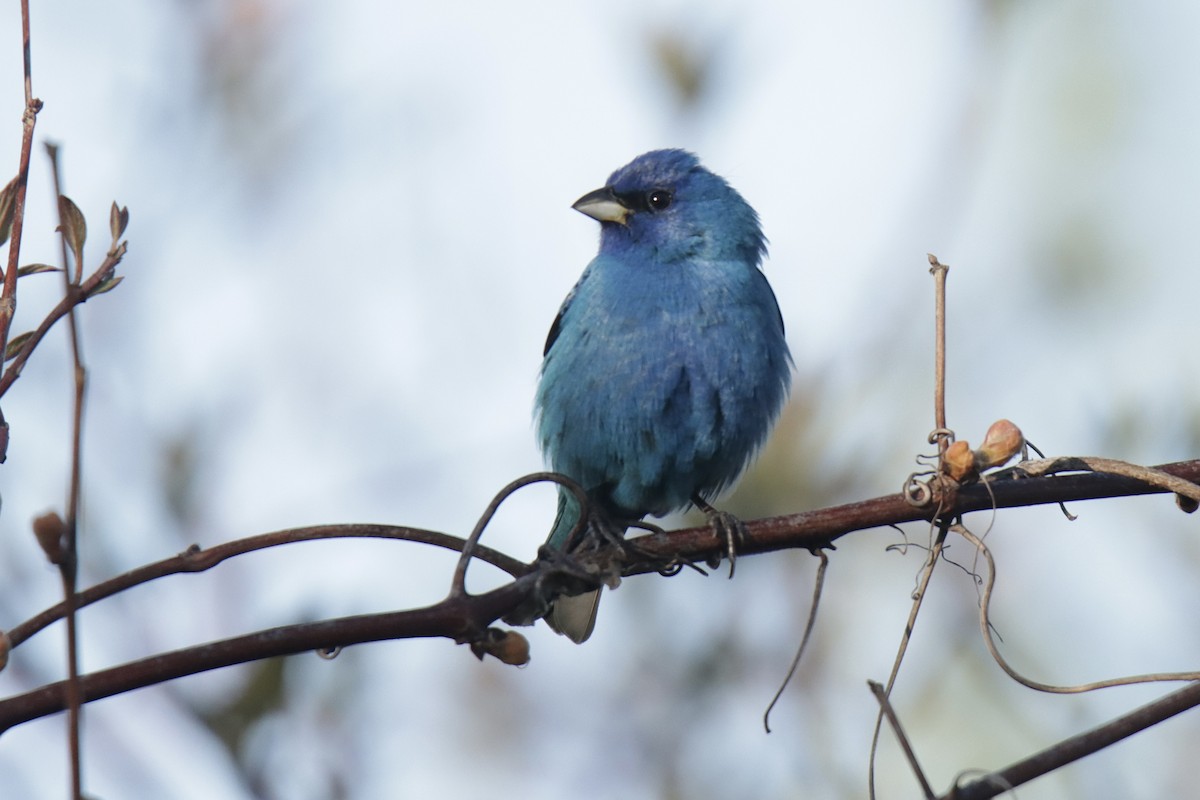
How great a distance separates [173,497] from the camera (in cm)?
549

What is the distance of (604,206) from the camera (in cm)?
618

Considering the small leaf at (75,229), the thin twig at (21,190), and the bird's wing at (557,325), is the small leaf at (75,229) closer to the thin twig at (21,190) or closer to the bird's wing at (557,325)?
the thin twig at (21,190)

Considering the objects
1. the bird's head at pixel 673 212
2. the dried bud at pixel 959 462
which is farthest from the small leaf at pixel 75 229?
the bird's head at pixel 673 212

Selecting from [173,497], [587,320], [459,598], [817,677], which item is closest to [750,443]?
[587,320]

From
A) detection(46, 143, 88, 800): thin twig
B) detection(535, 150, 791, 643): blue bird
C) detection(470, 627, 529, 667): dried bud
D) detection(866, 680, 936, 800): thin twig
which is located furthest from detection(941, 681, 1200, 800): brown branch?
detection(535, 150, 791, 643): blue bird

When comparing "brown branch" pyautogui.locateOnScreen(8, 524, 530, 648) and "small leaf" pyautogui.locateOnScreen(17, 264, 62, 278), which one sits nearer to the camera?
"brown branch" pyautogui.locateOnScreen(8, 524, 530, 648)

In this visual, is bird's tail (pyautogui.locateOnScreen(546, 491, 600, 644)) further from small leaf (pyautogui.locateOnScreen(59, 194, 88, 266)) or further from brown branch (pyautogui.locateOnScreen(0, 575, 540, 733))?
small leaf (pyautogui.locateOnScreen(59, 194, 88, 266))

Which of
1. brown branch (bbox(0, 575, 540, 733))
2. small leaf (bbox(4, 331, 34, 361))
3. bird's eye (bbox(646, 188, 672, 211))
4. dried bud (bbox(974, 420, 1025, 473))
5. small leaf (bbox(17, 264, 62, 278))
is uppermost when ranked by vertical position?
bird's eye (bbox(646, 188, 672, 211))

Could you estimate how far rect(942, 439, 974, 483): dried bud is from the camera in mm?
2881

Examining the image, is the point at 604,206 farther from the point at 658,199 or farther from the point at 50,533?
the point at 50,533

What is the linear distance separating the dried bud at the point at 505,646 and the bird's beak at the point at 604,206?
152 inches

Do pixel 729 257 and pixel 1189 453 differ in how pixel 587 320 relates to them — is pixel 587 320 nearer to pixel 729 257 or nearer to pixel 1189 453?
pixel 729 257

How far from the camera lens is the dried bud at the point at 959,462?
2881mm

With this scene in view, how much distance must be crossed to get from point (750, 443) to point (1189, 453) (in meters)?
1.62
